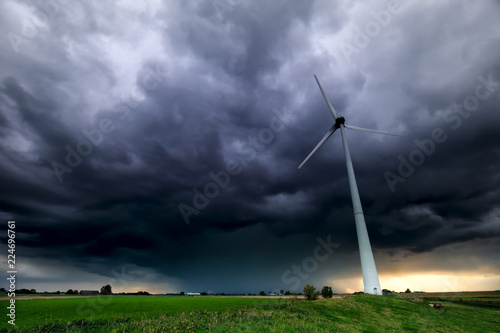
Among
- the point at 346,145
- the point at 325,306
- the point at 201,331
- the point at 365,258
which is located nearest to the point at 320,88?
the point at 346,145

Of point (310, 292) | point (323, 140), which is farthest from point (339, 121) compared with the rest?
point (310, 292)

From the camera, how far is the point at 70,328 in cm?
2512

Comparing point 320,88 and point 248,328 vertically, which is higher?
point 320,88

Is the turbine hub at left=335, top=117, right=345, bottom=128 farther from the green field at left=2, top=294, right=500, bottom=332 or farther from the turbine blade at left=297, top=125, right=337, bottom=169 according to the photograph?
the green field at left=2, top=294, right=500, bottom=332

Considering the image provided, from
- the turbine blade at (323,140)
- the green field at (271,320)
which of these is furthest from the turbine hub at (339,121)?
the green field at (271,320)

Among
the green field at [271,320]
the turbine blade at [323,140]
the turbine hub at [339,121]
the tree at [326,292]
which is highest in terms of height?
the turbine hub at [339,121]

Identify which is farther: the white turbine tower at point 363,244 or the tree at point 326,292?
the tree at point 326,292

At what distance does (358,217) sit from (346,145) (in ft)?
73.4

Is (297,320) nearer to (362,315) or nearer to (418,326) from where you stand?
(362,315)

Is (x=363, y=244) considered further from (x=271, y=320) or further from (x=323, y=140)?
(x=271, y=320)

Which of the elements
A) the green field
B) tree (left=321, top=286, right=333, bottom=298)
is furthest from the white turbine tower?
tree (left=321, top=286, right=333, bottom=298)

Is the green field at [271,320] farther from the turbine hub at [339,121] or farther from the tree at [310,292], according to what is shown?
the turbine hub at [339,121]

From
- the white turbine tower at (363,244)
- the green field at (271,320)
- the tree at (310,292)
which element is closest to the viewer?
the green field at (271,320)

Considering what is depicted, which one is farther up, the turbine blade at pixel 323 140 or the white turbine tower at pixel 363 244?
the turbine blade at pixel 323 140
